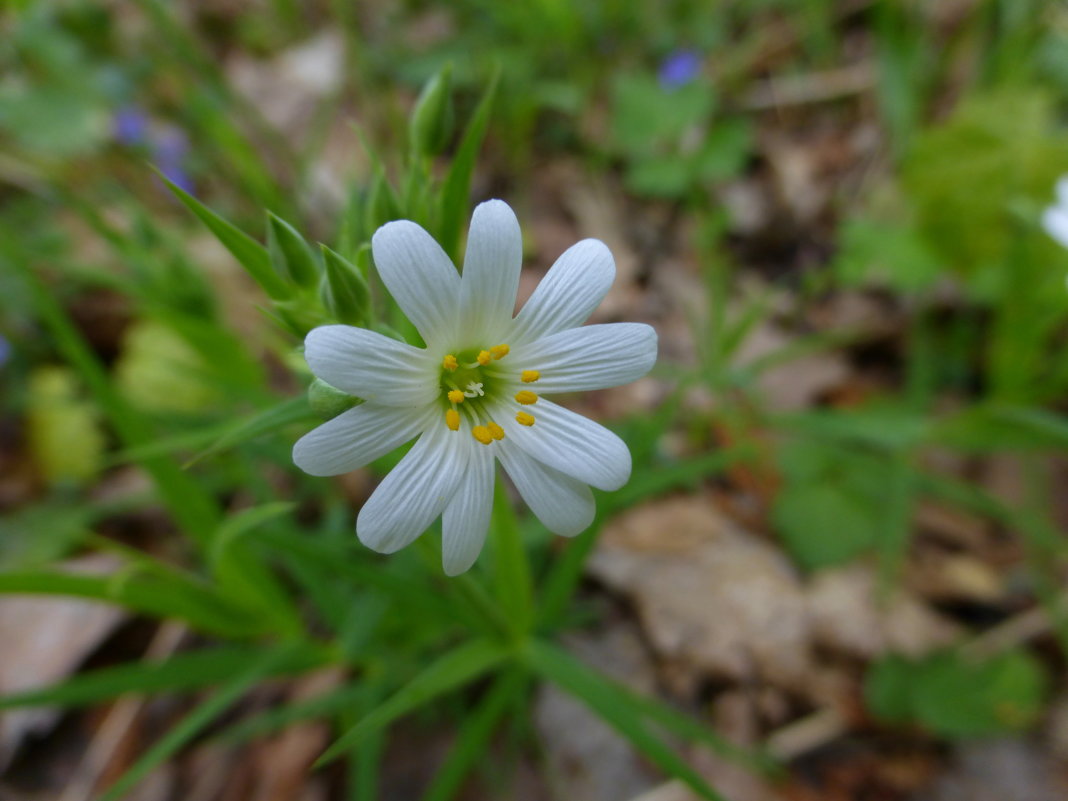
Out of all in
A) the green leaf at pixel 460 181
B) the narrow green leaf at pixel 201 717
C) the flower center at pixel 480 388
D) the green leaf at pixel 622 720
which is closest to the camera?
the flower center at pixel 480 388

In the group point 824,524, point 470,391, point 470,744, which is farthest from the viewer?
point 824,524

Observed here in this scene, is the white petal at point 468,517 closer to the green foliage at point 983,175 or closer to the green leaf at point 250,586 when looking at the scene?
the green leaf at point 250,586

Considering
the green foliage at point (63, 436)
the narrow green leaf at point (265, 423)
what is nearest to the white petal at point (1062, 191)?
the narrow green leaf at point (265, 423)

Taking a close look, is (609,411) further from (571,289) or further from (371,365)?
(371,365)

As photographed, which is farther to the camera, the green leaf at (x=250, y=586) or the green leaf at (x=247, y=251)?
the green leaf at (x=250, y=586)

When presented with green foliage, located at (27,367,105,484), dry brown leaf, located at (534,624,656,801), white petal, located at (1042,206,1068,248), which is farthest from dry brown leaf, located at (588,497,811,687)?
green foliage, located at (27,367,105,484)

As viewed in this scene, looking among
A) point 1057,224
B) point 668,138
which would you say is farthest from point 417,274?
point 668,138

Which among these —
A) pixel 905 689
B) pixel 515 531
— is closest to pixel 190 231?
pixel 515 531
